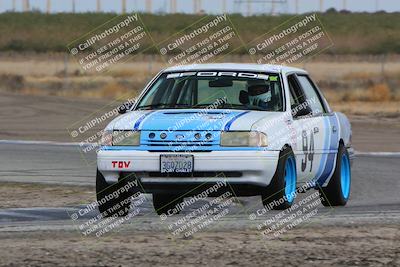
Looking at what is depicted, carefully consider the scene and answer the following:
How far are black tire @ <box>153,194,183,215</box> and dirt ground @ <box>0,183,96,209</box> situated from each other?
1.27 m

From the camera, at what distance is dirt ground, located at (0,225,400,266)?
8.52 meters

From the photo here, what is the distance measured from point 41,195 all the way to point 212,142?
4249mm

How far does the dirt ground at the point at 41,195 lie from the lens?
1422cm

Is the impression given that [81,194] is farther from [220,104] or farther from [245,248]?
[245,248]

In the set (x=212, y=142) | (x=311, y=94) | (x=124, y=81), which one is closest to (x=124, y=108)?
(x=212, y=142)

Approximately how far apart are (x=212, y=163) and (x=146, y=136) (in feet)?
2.36

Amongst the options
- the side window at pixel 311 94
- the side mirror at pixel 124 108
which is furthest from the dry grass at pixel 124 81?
the side mirror at pixel 124 108

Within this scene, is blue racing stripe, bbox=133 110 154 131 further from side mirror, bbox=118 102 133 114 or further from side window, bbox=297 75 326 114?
side window, bbox=297 75 326 114

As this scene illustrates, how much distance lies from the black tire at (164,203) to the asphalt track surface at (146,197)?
0.11m

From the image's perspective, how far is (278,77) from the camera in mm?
13055

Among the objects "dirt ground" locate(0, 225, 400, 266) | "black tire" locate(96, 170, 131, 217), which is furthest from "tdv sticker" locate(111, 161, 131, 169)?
"dirt ground" locate(0, 225, 400, 266)

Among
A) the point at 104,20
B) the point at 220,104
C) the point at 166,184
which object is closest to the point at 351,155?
the point at 220,104

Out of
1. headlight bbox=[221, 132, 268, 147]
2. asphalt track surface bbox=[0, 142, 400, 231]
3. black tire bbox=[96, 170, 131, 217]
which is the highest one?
headlight bbox=[221, 132, 268, 147]

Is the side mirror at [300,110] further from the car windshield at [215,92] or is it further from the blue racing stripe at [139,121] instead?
the blue racing stripe at [139,121]
